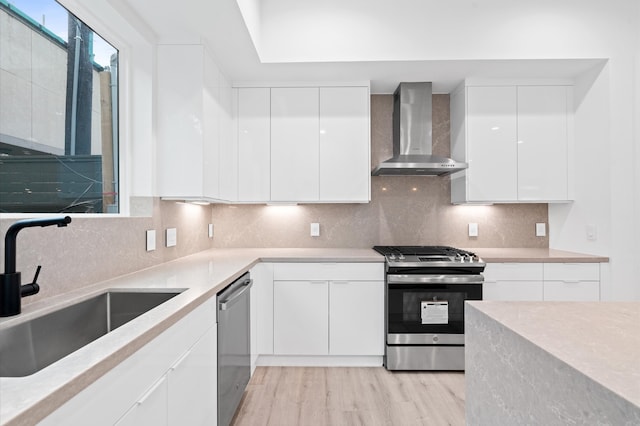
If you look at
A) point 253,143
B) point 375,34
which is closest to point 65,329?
point 253,143

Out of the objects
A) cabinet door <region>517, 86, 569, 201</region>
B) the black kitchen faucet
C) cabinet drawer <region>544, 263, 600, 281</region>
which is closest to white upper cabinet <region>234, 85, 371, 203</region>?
cabinet door <region>517, 86, 569, 201</region>

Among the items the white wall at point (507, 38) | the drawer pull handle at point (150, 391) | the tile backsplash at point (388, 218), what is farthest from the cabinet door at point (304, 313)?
the white wall at point (507, 38)

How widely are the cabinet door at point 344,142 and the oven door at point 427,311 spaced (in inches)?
33.7

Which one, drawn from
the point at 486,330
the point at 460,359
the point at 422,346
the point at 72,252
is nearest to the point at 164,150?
the point at 72,252

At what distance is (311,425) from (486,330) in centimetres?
144

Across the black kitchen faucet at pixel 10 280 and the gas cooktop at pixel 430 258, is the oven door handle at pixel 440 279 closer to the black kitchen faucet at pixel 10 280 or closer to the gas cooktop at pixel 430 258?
the gas cooktop at pixel 430 258

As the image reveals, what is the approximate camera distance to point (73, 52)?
6.11ft

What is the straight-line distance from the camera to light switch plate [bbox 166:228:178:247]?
2.49 m

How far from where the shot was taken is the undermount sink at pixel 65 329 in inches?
43.9

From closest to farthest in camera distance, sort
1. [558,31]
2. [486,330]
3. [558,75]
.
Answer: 1. [486,330]
2. [558,31]
3. [558,75]

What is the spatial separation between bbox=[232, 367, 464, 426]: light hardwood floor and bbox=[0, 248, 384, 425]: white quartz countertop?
33.8 inches

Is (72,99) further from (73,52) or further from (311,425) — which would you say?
(311,425)

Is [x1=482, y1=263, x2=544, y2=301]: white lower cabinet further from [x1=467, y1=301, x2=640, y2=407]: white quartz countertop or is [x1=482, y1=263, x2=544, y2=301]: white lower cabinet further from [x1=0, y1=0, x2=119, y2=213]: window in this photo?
[x1=0, y1=0, x2=119, y2=213]: window

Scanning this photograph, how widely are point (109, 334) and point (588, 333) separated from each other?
1.24 metres
